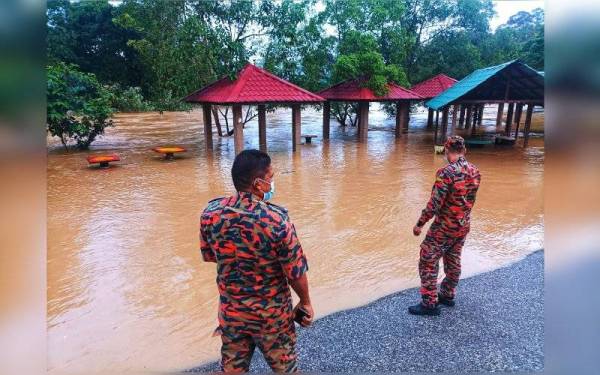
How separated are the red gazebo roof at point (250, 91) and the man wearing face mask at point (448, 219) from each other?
9244mm

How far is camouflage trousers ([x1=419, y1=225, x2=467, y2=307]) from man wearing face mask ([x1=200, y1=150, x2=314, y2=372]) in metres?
1.81

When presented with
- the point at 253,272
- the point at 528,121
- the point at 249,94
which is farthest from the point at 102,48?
the point at 253,272

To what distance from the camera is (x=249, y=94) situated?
40.7 ft

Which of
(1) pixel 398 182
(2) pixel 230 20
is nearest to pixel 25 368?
(1) pixel 398 182

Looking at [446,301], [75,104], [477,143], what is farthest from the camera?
[477,143]

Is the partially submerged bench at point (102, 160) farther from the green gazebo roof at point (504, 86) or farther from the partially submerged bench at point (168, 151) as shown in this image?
the green gazebo roof at point (504, 86)

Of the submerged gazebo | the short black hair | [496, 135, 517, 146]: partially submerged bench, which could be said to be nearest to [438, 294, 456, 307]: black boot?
the short black hair

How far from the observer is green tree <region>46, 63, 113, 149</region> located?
519 inches

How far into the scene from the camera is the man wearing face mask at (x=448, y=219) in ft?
11.3

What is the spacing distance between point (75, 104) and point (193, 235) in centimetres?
987

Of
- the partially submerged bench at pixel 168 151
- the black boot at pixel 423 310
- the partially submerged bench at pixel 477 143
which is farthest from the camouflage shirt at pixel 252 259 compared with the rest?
the partially submerged bench at pixel 477 143

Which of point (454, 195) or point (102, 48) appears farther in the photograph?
point (102, 48)

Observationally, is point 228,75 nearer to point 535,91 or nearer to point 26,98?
point 535,91

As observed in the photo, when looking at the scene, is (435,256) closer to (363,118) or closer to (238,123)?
(238,123)
